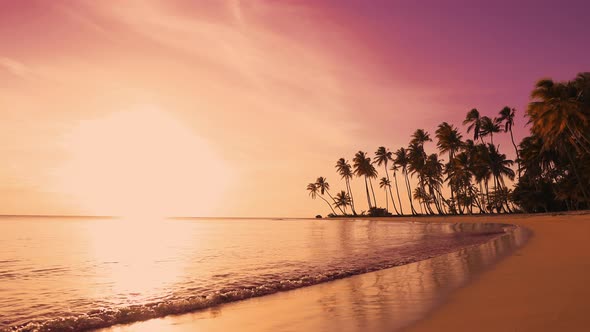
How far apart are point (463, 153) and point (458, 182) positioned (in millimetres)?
10626

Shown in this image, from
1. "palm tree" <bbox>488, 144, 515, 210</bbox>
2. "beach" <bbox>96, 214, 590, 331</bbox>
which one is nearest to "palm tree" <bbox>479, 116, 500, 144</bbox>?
"palm tree" <bbox>488, 144, 515, 210</bbox>

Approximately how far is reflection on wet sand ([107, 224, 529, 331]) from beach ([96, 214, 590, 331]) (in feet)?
0.04

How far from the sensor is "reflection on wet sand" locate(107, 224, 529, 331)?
530 cm

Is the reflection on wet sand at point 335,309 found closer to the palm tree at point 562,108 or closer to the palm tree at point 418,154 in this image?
the palm tree at point 562,108

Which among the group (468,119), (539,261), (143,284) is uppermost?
(468,119)

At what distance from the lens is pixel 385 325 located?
4.93m

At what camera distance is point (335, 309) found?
20.4 feet

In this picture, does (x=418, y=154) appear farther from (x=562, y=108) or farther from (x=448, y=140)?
(x=562, y=108)

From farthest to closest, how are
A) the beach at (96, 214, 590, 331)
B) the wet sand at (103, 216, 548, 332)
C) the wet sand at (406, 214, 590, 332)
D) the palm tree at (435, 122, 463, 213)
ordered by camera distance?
the palm tree at (435, 122, 463, 213), the wet sand at (103, 216, 548, 332), the beach at (96, 214, 590, 331), the wet sand at (406, 214, 590, 332)

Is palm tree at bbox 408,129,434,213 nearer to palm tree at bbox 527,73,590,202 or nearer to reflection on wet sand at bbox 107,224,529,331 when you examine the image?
palm tree at bbox 527,73,590,202

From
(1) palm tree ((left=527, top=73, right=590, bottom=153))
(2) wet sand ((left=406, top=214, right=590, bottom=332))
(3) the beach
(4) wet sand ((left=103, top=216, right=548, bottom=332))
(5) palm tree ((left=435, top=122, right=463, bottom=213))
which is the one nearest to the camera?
(2) wet sand ((left=406, top=214, right=590, bottom=332))

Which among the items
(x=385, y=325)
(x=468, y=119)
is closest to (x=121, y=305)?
(x=385, y=325)

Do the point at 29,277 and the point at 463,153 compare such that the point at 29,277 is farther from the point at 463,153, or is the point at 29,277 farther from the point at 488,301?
the point at 463,153

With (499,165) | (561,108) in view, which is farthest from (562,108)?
(499,165)
